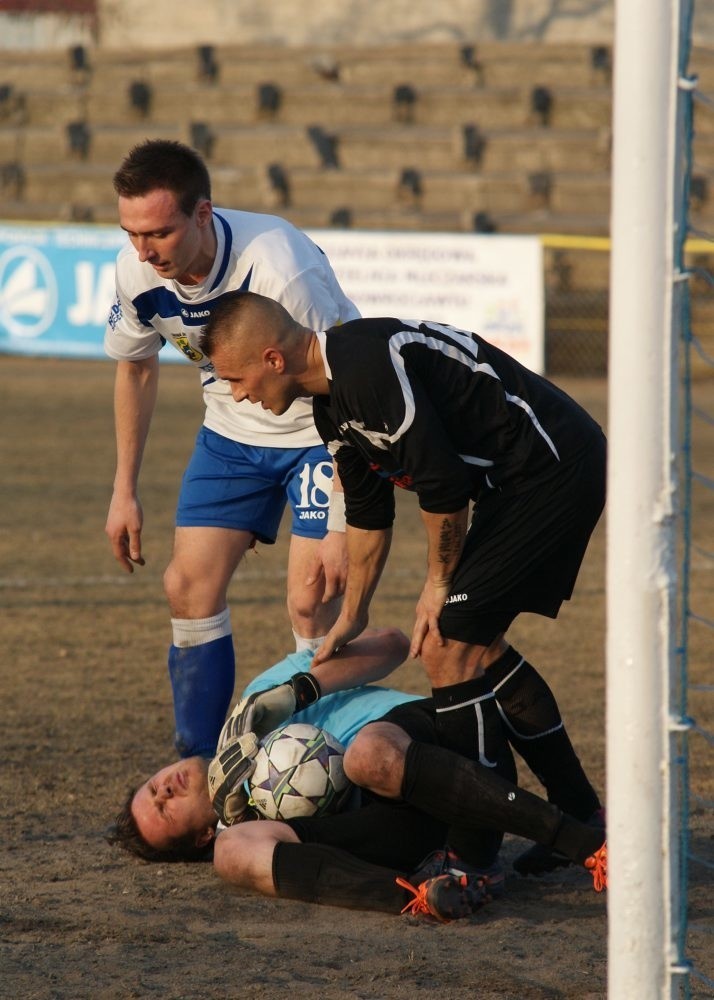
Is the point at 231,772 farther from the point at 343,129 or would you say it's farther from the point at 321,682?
the point at 343,129

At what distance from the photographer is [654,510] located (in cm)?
262

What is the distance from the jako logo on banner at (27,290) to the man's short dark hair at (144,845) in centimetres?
1570

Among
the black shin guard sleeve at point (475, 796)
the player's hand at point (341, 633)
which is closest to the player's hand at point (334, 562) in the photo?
the player's hand at point (341, 633)

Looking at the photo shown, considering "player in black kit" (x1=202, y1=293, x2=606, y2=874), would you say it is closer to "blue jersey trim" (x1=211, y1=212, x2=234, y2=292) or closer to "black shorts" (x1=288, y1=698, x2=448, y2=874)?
"black shorts" (x1=288, y1=698, x2=448, y2=874)

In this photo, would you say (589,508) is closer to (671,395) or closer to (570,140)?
(671,395)

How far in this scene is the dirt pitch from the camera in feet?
11.5

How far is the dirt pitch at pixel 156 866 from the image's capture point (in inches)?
138

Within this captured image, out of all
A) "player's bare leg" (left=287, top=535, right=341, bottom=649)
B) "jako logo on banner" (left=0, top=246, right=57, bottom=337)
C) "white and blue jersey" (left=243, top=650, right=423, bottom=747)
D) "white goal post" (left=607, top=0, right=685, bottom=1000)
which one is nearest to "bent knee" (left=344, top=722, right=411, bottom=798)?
"white and blue jersey" (left=243, top=650, right=423, bottom=747)

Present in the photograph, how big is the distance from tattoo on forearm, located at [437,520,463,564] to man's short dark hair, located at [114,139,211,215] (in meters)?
1.41

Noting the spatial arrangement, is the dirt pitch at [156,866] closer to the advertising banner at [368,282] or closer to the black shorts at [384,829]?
the black shorts at [384,829]

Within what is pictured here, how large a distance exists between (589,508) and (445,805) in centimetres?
96

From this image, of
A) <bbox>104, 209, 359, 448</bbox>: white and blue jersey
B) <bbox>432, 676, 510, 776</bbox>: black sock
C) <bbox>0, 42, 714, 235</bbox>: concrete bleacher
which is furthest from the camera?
<bbox>0, 42, 714, 235</bbox>: concrete bleacher

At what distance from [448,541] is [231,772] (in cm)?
96

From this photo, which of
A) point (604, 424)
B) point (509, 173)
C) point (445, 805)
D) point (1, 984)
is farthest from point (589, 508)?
point (509, 173)
